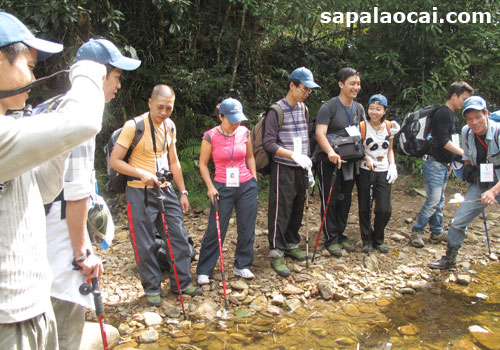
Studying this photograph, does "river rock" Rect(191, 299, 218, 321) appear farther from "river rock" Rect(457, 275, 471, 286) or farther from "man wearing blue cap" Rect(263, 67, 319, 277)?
"river rock" Rect(457, 275, 471, 286)

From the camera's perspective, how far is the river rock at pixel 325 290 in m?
4.47

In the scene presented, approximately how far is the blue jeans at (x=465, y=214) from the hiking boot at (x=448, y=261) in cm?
9

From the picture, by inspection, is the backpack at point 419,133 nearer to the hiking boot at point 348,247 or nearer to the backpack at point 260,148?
the hiking boot at point 348,247

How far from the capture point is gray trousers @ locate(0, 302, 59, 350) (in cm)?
146

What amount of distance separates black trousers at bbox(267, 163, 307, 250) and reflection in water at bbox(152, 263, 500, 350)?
3.10ft

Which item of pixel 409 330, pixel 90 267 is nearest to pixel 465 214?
pixel 409 330

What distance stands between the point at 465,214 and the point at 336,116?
1.95 meters

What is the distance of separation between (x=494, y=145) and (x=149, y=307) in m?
4.16

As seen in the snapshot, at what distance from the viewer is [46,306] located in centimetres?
160

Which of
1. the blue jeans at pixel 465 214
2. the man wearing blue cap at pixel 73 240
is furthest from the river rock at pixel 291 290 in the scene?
the man wearing blue cap at pixel 73 240

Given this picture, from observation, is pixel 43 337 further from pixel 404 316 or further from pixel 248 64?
pixel 248 64

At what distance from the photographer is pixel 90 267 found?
221 cm

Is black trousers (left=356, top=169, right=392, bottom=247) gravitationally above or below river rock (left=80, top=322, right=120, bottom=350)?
above

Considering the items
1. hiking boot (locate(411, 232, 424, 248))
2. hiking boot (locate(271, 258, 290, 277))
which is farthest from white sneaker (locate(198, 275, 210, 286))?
hiking boot (locate(411, 232, 424, 248))
